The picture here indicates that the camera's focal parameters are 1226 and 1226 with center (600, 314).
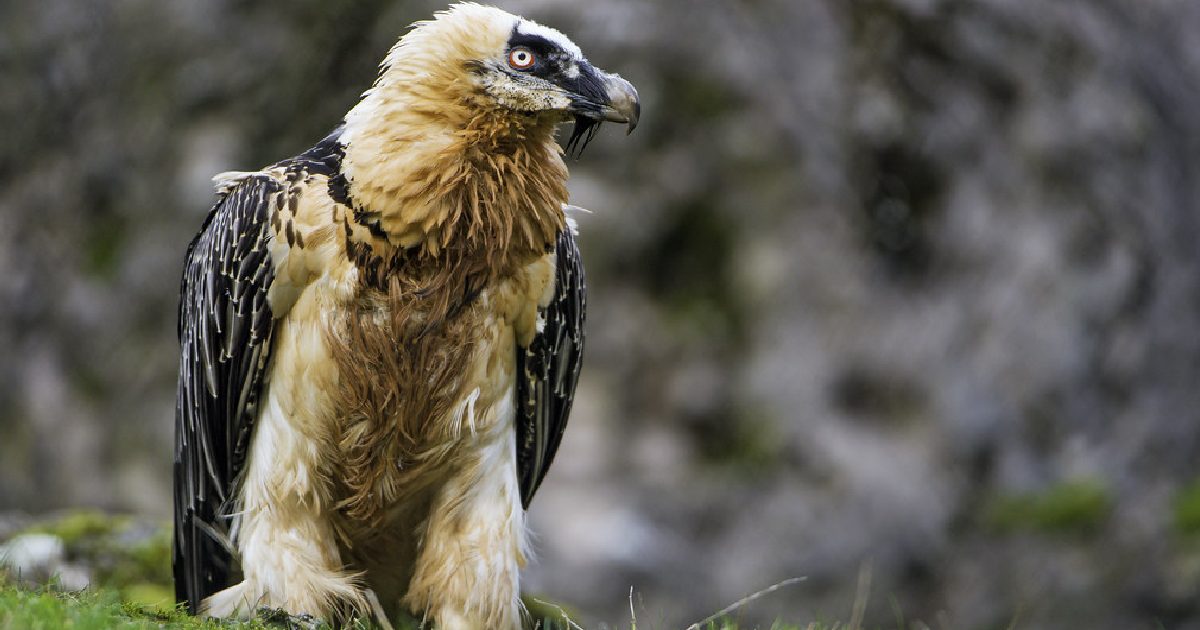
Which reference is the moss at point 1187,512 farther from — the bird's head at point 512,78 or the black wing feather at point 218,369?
the black wing feather at point 218,369

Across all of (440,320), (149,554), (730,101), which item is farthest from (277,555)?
(730,101)

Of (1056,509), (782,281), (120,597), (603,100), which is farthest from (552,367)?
(1056,509)

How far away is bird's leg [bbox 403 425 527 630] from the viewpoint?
5598 mm

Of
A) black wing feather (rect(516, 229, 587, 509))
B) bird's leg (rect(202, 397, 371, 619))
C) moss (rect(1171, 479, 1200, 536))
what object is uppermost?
black wing feather (rect(516, 229, 587, 509))

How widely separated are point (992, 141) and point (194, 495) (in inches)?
434

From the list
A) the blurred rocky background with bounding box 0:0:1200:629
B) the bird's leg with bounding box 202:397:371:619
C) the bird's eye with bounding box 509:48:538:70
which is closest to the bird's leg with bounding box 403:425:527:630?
the bird's leg with bounding box 202:397:371:619

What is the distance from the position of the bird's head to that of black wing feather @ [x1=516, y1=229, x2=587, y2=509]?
32.2 inches

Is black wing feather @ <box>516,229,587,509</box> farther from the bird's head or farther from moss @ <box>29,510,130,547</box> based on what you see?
moss @ <box>29,510,130,547</box>

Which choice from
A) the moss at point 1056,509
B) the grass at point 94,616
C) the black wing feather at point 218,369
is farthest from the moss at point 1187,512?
the black wing feather at point 218,369

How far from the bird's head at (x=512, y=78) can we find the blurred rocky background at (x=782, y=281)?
8.12 metres

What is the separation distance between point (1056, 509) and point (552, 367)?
979 centimetres

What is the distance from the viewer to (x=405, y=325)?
17.5 ft

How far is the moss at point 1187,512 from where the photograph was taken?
47.0 ft

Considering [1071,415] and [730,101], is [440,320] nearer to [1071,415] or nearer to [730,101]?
[730,101]
